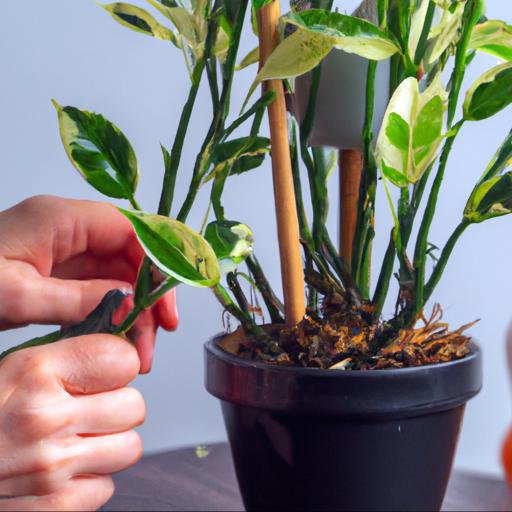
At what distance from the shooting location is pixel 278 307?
57 centimetres

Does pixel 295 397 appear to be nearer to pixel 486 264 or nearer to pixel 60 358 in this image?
pixel 60 358

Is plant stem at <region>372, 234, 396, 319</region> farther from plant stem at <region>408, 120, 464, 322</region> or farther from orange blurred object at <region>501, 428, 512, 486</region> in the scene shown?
orange blurred object at <region>501, 428, 512, 486</region>

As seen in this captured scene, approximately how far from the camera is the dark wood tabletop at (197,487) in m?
0.64

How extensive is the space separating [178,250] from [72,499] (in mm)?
213

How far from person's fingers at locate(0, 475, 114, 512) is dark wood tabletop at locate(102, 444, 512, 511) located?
133 millimetres

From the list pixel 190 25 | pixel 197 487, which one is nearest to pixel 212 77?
pixel 190 25

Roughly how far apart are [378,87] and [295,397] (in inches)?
9.2

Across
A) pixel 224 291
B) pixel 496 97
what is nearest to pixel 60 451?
pixel 224 291

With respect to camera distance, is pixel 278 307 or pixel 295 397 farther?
pixel 278 307

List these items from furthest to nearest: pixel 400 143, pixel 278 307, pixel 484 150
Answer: pixel 484 150, pixel 278 307, pixel 400 143

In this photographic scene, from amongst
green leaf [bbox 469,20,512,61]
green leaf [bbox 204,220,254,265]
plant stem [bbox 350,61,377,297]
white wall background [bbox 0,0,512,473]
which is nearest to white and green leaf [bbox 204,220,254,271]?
green leaf [bbox 204,220,254,265]

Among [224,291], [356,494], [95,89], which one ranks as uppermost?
[95,89]

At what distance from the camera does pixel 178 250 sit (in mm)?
418

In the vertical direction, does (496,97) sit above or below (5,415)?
above
